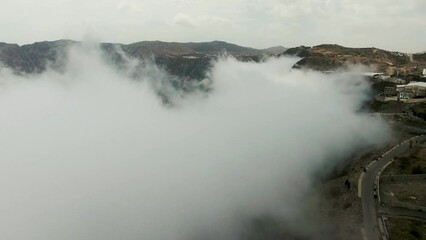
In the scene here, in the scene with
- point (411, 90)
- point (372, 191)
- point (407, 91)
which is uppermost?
point (411, 90)

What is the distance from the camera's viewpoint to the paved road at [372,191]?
6177cm

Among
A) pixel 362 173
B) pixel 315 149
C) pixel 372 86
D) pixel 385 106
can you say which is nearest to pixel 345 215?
pixel 362 173

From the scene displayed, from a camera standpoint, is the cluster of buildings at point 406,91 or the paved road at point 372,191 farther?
the cluster of buildings at point 406,91

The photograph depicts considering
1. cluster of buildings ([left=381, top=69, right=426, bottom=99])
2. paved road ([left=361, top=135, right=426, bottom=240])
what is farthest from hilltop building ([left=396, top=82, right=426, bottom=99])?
paved road ([left=361, top=135, right=426, bottom=240])

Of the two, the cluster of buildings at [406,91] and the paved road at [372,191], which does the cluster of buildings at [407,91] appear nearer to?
the cluster of buildings at [406,91]

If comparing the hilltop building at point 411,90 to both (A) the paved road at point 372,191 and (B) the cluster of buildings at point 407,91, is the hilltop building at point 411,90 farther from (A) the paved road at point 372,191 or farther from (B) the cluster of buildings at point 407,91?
(A) the paved road at point 372,191

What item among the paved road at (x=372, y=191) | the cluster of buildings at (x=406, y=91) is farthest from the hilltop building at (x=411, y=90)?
the paved road at (x=372, y=191)

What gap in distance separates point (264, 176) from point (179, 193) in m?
24.8

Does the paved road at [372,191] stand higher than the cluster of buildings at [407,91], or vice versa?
the cluster of buildings at [407,91]

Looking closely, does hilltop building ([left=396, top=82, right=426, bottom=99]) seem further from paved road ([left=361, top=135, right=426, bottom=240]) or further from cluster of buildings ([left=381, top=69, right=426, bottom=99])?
paved road ([left=361, top=135, right=426, bottom=240])

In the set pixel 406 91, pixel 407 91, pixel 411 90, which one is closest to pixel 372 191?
pixel 406 91

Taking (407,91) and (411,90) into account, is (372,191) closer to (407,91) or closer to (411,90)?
(407,91)

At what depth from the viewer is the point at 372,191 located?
244 feet

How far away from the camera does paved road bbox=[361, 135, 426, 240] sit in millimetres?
61766
